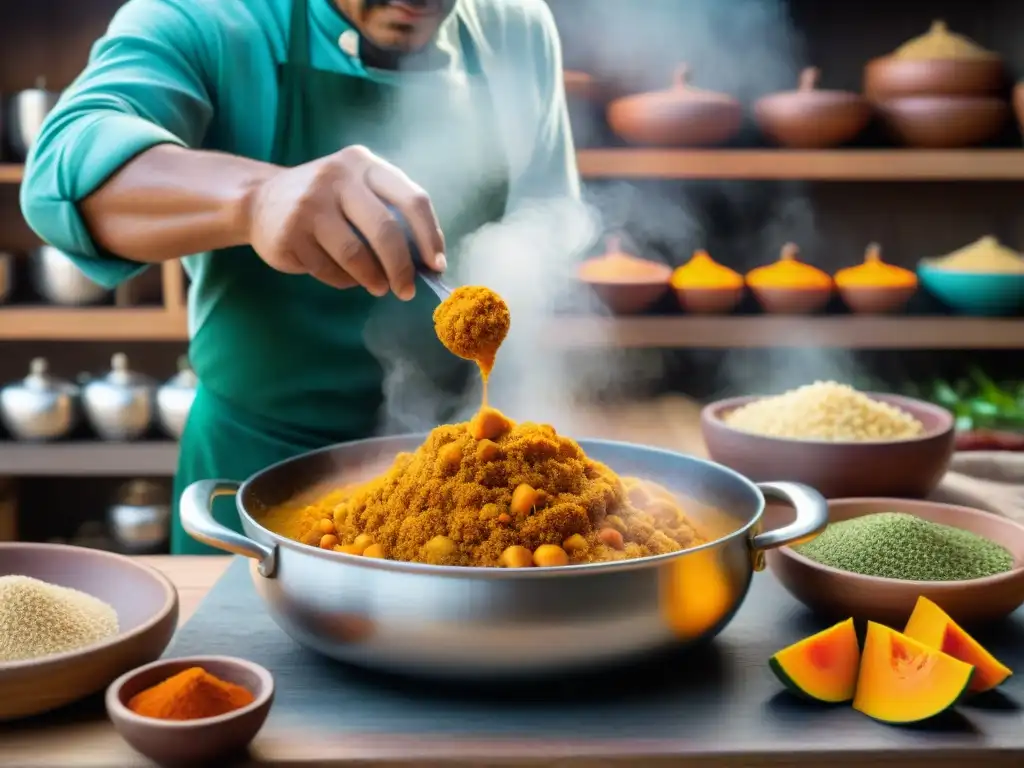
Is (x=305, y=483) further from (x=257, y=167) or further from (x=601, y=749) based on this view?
(x=601, y=749)

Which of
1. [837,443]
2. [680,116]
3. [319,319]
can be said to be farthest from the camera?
[680,116]

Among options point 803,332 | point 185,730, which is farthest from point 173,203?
point 803,332

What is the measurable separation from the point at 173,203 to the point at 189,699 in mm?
680

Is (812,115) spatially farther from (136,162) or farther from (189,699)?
(189,699)

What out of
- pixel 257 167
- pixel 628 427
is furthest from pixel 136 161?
pixel 628 427

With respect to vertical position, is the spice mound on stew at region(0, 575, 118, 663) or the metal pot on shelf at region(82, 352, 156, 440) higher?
the spice mound on stew at region(0, 575, 118, 663)

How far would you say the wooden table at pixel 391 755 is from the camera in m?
0.78

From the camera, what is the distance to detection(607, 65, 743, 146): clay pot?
2.64 meters

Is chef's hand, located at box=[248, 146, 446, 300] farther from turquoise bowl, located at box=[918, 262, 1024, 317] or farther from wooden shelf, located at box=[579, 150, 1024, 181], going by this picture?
turquoise bowl, located at box=[918, 262, 1024, 317]

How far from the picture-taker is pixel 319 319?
1.72 metres

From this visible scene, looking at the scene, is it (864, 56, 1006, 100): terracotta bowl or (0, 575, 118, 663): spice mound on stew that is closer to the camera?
(0, 575, 118, 663): spice mound on stew

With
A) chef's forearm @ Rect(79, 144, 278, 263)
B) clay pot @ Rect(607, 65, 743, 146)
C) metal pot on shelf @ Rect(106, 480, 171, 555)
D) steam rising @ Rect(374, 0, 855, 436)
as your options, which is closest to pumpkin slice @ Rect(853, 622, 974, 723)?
chef's forearm @ Rect(79, 144, 278, 263)

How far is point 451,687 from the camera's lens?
2.87ft

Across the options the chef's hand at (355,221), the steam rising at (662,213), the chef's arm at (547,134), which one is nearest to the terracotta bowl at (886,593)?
the chef's hand at (355,221)
